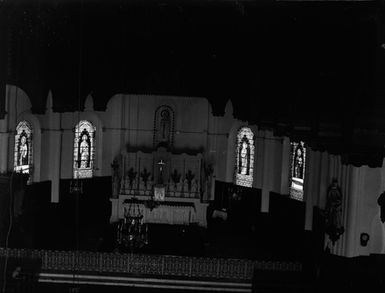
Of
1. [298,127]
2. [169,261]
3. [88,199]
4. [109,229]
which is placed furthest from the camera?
[88,199]

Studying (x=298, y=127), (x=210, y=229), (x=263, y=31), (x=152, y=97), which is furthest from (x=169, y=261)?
(x=152, y=97)

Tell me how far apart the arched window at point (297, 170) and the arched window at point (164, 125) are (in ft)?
13.9

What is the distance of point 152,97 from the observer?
2012 centimetres

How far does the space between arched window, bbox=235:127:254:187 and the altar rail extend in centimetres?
478

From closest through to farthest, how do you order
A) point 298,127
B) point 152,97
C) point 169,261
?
point 298,127
point 169,261
point 152,97

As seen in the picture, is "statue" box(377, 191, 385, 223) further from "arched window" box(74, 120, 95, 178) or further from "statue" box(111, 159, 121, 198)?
"arched window" box(74, 120, 95, 178)

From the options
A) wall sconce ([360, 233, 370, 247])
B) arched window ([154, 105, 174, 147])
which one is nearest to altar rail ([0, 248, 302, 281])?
wall sconce ([360, 233, 370, 247])

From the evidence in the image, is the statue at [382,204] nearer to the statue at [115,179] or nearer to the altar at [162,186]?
the altar at [162,186]

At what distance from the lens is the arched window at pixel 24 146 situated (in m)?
16.1

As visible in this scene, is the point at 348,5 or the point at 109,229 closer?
the point at 348,5

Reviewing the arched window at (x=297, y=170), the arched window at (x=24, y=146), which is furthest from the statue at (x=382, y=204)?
the arched window at (x=24, y=146)

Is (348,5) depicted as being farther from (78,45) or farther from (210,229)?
(210,229)

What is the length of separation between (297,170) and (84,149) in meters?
6.67

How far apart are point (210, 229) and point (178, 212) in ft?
3.39
